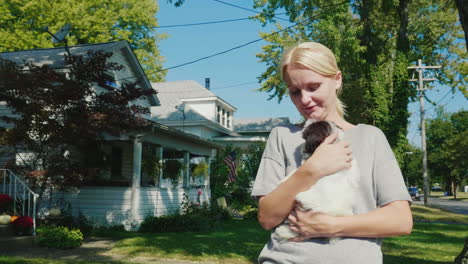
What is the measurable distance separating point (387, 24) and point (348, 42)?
5.77 m

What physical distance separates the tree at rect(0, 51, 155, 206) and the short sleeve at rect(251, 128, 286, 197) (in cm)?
1074

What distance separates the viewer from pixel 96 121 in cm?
1173

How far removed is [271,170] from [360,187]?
0.35 metres

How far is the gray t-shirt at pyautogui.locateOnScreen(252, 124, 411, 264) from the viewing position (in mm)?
1487

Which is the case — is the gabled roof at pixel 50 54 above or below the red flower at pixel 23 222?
above

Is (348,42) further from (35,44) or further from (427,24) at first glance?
(35,44)

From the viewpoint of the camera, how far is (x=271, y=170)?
5.49 feet

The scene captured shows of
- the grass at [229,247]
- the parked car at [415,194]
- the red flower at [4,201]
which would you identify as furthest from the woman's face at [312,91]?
the parked car at [415,194]

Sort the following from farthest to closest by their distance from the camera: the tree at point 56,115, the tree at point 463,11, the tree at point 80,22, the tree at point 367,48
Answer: the tree at point 80,22 < the tree at point 367,48 < the tree at point 56,115 < the tree at point 463,11

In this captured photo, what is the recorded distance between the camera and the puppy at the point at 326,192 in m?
1.49

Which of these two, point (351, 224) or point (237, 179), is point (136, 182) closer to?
point (237, 179)

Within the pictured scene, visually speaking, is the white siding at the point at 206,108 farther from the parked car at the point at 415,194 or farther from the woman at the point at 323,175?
the woman at the point at 323,175

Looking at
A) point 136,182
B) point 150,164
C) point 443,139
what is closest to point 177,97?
point 150,164

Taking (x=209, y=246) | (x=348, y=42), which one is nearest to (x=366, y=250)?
(x=209, y=246)
